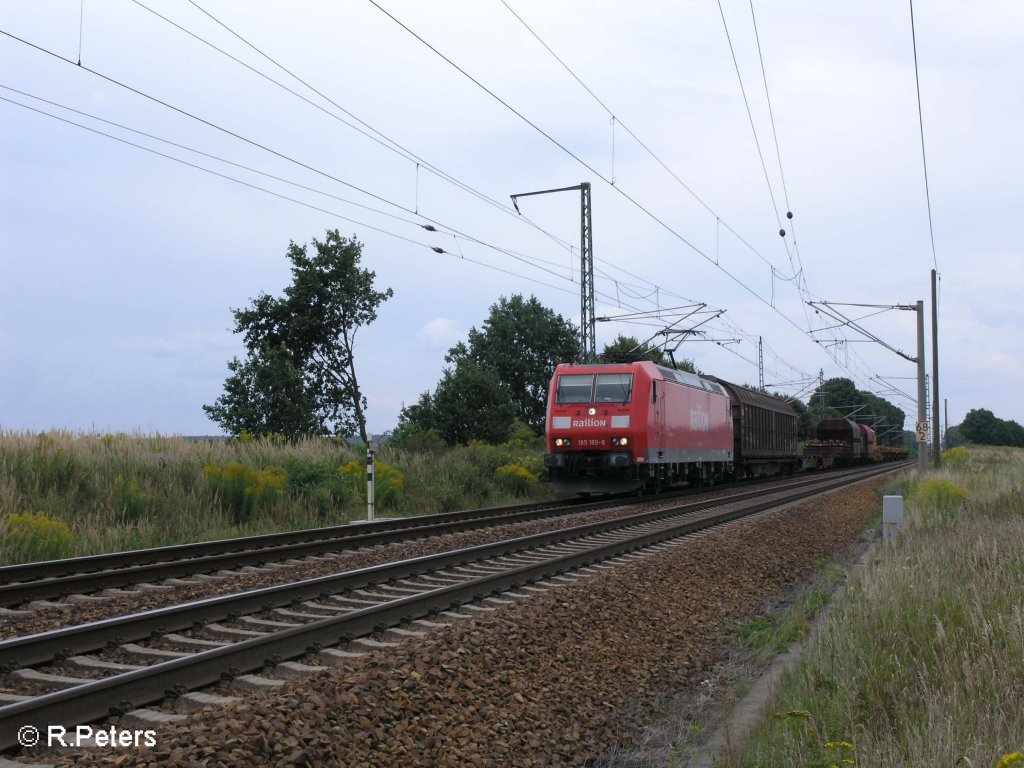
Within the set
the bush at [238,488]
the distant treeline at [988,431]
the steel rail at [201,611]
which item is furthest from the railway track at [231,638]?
the distant treeline at [988,431]

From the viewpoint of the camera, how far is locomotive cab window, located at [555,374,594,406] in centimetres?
2227

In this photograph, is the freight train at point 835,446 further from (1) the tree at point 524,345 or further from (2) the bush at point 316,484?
(2) the bush at point 316,484

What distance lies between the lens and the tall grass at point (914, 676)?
449 centimetres

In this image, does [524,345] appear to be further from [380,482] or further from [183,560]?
[183,560]

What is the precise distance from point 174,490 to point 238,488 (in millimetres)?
1107

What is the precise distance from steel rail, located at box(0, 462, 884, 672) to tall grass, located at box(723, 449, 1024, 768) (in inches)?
168

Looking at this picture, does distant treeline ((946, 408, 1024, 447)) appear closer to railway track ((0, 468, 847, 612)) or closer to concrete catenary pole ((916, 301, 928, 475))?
concrete catenary pole ((916, 301, 928, 475))

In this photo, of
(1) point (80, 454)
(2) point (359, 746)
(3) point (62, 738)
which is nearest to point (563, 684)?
(2) point (359, 746)

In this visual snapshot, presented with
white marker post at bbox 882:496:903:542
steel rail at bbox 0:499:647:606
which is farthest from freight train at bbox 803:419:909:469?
steel rail at bbox 0:499:647:606

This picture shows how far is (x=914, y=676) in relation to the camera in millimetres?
5652

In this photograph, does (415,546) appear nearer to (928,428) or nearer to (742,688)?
(742,688)

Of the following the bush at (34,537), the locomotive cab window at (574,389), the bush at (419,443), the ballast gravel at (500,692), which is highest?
the locomotive cab window at (574,389)

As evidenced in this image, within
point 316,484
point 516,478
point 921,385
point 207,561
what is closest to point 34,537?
point 207,561

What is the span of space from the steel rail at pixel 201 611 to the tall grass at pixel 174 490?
167 inches
